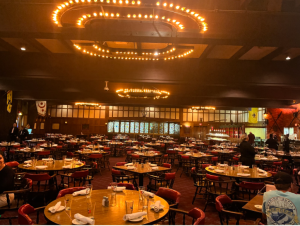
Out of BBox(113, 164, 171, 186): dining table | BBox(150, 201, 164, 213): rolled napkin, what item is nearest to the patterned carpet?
BBox(113, 164, 171, 186): dining table

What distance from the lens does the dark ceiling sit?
404cm

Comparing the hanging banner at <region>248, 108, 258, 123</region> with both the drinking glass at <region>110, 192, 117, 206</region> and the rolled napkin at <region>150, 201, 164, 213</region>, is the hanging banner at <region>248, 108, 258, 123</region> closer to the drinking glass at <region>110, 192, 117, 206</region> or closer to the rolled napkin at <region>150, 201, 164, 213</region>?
the drinking glass at <region>110, 192, 117, 206</region>

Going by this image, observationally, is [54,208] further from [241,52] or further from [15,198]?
[241,52]

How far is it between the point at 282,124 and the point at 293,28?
56.7 feet

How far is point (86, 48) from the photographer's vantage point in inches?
198

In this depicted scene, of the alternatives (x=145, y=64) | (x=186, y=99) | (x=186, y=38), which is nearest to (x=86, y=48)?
(x=186, y=38)

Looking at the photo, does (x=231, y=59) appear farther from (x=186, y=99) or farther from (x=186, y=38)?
(x=186, y=99)

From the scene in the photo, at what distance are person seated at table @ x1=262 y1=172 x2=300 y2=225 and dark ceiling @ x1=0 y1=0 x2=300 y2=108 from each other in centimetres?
246

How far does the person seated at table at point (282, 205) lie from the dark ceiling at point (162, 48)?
2.46 m

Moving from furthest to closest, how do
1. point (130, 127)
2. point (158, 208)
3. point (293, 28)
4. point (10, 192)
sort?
point (130, 127)
point (293, 28)
point (10, 192)
point (158, 208)

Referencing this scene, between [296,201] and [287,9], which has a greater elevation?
[287,9]

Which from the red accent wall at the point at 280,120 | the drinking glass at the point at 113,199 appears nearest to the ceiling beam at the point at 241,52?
the drinking glass at the point at 113,199

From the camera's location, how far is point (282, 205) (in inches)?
94.4

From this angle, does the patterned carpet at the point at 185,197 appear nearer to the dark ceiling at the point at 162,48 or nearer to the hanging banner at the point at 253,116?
the dark ceiling at the point at 162,48
